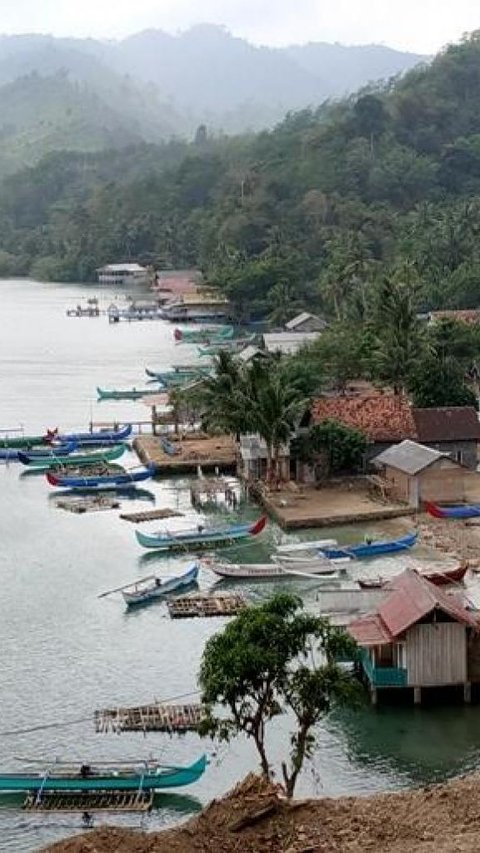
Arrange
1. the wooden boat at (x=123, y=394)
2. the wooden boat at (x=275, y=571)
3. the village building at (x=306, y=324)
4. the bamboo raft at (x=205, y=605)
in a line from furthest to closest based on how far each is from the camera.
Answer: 1. the village building at (x=306, y=324)
2. the wooden boat at (x=123, y=394)
3. the wooden boat at (x=275, y=571)
4. the bamboo raft at (x=205, y=605)

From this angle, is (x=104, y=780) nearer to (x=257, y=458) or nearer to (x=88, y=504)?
(x=88, y=504)

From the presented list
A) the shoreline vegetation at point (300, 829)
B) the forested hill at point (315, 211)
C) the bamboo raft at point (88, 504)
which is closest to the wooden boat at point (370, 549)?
the bamboo raft at point (88, 504)

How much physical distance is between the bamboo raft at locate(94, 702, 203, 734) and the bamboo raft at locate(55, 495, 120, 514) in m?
16.9

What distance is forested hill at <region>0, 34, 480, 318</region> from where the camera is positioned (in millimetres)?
84250

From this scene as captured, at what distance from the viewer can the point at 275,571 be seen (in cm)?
3278

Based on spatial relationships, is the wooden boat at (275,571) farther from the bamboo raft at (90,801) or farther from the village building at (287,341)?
the village building at (287,341)

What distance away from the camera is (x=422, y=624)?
24344 millimetres

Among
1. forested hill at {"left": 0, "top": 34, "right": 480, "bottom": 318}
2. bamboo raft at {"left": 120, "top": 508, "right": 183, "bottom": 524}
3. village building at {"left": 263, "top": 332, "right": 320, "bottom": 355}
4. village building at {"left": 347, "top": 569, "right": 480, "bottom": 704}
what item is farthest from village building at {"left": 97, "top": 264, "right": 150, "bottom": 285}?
village building at {"left": 347, "top": 569, "right": 480, "bottom": 704}

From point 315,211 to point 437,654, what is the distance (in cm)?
8868

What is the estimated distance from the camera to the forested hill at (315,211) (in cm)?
8425

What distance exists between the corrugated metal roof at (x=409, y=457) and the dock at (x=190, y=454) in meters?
7.47

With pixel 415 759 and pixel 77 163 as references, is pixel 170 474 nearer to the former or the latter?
pixel 415 759

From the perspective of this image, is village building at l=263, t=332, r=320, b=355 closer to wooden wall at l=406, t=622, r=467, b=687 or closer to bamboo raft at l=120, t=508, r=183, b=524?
bamboo raft at l=120, t=508, r=183, b=524

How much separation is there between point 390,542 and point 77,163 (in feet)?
500
